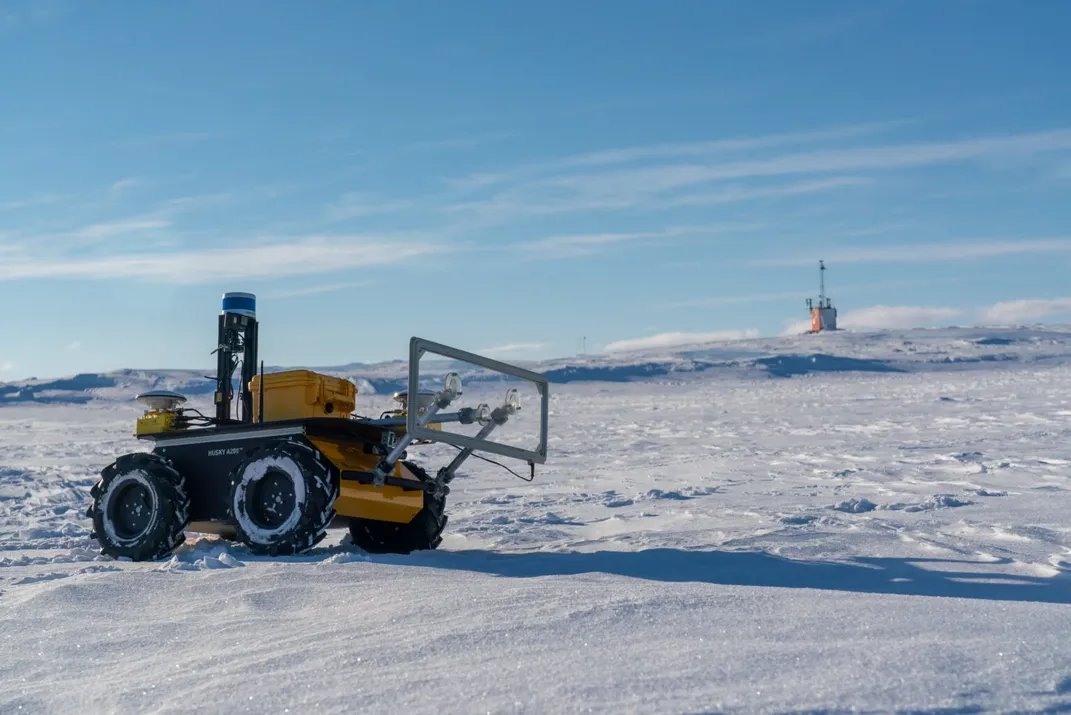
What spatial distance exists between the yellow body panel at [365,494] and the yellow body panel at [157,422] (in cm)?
143

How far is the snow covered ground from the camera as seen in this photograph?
316cm

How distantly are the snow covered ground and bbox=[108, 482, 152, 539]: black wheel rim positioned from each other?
295mm

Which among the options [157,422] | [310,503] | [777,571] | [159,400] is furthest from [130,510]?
[777,571]

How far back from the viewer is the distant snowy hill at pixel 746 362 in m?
40.9

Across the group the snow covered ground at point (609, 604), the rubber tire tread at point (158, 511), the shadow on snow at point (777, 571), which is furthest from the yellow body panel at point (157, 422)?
the shadow on snow at point (777, 571)

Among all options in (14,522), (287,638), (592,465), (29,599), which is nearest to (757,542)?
(287,638)

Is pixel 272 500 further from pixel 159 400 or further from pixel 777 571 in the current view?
pixel 777 571

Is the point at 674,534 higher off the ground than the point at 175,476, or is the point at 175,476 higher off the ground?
the point at 175,476

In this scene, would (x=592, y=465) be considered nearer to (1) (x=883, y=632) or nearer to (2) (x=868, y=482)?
(2) (x=868, y=482)

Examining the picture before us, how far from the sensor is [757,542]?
23.6 feet

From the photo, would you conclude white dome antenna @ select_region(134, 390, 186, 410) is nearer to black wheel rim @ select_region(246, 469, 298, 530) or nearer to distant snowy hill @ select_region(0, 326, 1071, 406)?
black wheel rim @ select_region(246, 469, 298, 530)

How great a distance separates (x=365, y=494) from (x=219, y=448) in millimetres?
1216

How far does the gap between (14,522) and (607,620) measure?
7750 millimetres

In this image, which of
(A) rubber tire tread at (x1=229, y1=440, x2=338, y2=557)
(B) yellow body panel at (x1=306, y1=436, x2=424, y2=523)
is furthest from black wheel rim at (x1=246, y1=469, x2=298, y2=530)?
(B) yellow body panel at (x1=306, y1=436, x2=424, y2=523)
